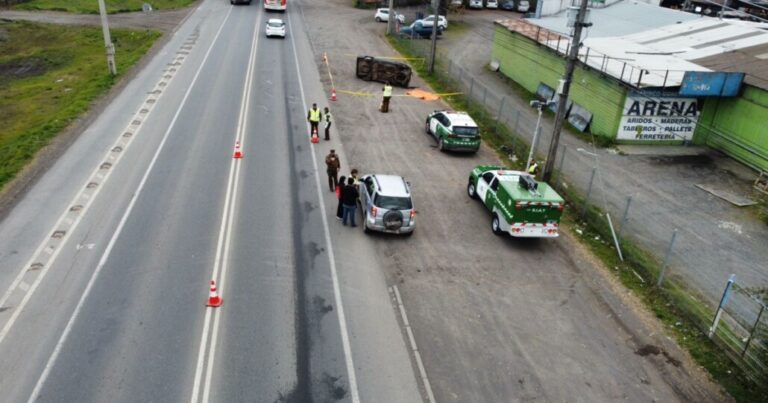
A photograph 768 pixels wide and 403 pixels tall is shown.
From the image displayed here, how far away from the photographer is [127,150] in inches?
936

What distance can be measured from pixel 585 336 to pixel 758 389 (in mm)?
3714

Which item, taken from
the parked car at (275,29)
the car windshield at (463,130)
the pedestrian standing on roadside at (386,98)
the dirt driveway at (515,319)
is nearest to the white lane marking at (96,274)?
the dirt driveway at (515,319)

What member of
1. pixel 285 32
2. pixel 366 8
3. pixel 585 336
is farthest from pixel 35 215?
pixel 366 8

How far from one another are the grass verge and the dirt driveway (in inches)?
17.5

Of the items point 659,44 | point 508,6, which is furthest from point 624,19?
point 508,6

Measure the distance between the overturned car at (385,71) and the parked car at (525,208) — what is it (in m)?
19.1

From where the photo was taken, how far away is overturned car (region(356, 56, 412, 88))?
1455 inches

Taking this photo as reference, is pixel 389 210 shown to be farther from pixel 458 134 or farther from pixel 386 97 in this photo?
pixel 386 97

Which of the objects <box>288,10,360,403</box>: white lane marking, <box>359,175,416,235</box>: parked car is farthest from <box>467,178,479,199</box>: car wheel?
<box>288,10,360,403</box>: white lane marking

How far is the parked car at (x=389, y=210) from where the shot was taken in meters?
→ 17.9

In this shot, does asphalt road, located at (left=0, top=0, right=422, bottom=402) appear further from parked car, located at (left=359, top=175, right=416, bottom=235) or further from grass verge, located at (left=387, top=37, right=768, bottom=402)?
grass verge, located at (left=387, top=37, right=768, bottom=402)

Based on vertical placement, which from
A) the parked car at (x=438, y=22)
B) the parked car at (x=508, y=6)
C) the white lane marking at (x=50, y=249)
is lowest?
Result: the white lane marking at (x=50, y=249)

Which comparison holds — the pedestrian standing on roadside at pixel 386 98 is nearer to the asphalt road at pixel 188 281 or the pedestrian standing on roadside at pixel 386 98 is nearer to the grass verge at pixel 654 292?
the asphalt road at pixel 188 281

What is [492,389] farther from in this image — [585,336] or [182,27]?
[182,27]
